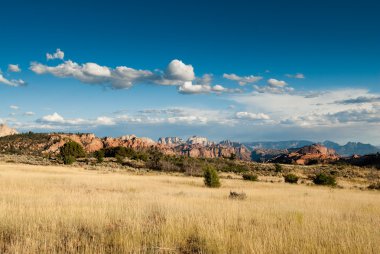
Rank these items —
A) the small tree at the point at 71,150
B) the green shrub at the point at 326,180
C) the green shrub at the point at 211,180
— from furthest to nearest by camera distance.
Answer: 1. the small tree at the point at 71,150
2. the green shrub at the point at 326,180
3. the green shrub at the point at 211,180

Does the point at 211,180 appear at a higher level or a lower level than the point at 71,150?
lower

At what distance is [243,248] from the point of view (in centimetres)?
640

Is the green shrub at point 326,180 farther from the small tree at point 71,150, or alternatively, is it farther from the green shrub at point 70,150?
the green shrub at point 70,150

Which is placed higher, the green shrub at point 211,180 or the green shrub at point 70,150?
the green shrub at point 70,150

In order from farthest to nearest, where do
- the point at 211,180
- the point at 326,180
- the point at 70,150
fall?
the point at 70,150 → the point at 326,180 → the point at 211,180

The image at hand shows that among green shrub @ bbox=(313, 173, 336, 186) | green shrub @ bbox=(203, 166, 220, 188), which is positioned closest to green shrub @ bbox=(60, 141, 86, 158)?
green shrub @ bbox=(203, 166, 220, 188)

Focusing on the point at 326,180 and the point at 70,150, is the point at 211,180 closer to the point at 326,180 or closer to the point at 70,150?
the point at 326,180

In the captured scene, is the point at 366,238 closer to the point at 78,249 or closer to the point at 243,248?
the point at 243,248

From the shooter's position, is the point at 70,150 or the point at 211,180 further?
the point at 70,150

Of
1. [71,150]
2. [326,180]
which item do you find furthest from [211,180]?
[71,150]

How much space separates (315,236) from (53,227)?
19.9 feet

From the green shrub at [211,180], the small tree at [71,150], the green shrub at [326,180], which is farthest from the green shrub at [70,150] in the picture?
the green shrub at [326,180]

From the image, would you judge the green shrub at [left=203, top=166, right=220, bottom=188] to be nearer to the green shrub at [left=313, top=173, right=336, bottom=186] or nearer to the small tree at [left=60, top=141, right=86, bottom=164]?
the green shrub at [left=313, top=173, right=336, bottom=186]

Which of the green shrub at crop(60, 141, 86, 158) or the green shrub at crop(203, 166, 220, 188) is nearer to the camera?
the green shrub at crop(203, 166, 220, 188)
